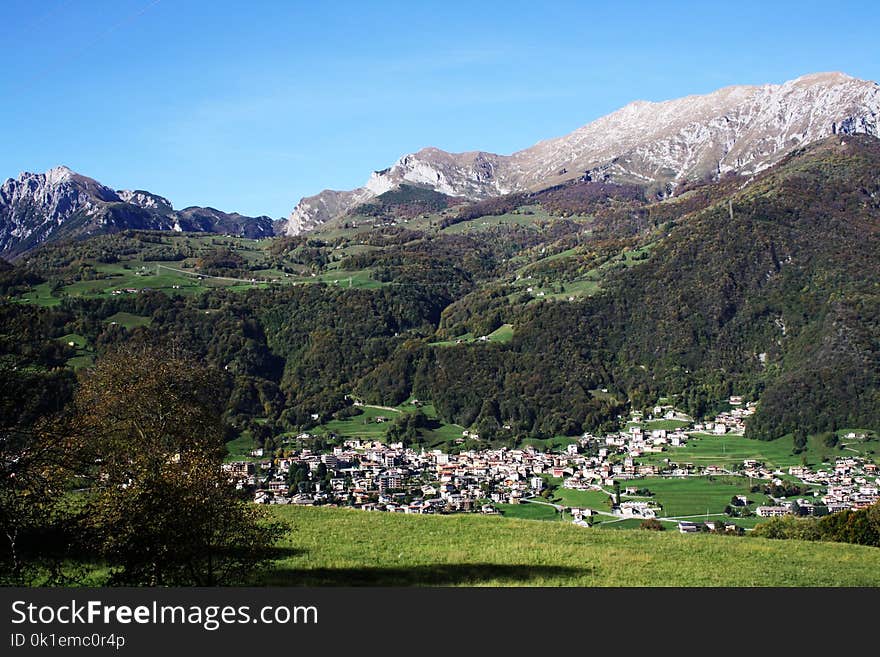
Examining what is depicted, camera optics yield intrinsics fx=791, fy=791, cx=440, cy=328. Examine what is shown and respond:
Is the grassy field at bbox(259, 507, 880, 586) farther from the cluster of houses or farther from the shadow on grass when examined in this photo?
the cluster of houses

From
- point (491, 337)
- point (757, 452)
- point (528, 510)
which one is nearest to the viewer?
point (528, 510)

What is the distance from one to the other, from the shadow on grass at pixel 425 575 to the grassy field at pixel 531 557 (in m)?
0.02

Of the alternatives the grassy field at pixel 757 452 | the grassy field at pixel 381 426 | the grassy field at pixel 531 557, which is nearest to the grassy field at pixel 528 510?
the grassy field at pixel 757 452

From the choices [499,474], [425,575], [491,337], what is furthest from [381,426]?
[425,575]

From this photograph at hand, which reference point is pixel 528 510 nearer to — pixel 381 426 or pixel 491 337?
pixel 381 426

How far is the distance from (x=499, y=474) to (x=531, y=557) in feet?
154

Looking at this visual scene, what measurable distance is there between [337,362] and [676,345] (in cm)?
5147

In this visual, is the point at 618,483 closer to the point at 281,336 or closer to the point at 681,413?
the point at 681,413

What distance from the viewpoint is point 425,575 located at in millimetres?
16344

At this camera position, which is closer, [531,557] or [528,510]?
[531,557]

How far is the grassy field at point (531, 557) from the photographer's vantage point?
16.3 metres

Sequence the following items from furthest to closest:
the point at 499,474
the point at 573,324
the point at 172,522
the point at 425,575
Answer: the point at 573,324, the point at 499,474, the point at 425,575, the point at 172,522

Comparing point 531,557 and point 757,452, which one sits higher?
point 531,557

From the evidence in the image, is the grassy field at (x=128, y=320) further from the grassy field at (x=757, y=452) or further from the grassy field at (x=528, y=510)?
the grassy field at (x=528, y=510)
